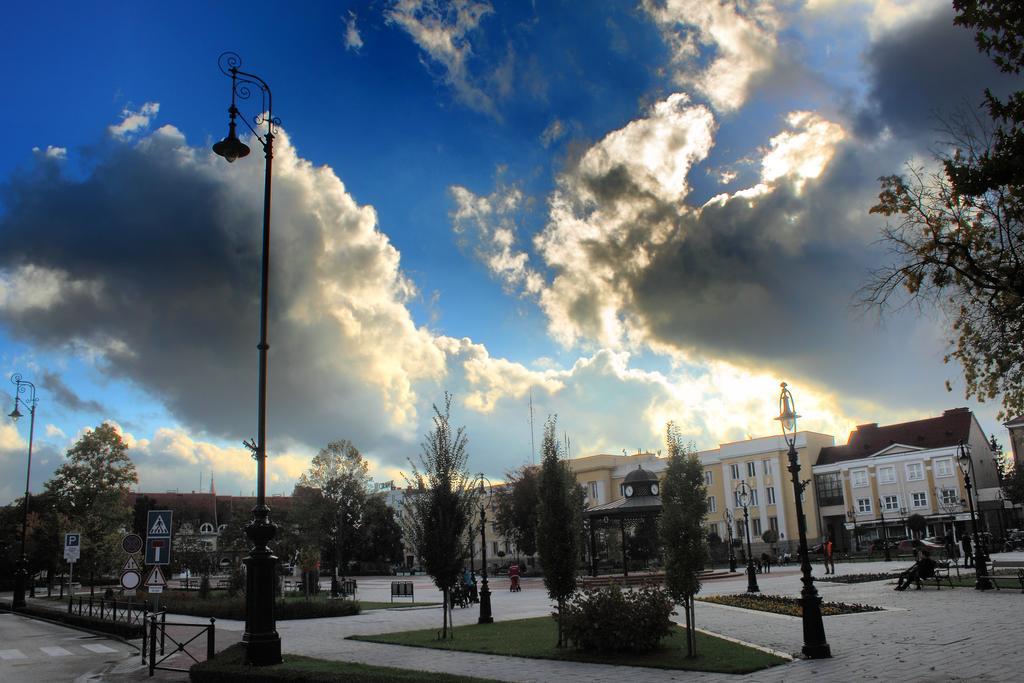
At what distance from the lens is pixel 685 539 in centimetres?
1363

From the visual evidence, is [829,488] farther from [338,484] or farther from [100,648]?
[100,648]

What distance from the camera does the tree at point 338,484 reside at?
7119 cm

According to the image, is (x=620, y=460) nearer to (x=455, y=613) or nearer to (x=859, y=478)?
(x=859, y=478)

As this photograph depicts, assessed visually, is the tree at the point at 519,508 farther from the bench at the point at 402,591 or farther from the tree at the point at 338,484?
the bench at the point at 402,591

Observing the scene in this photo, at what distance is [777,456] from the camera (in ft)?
255

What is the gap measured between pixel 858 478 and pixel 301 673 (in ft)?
238

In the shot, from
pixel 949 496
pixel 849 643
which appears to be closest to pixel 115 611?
pixel 849 643

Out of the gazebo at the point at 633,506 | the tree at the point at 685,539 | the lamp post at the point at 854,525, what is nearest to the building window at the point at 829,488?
the lamp post at the point at 854,525

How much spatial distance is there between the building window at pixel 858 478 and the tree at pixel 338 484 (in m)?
46.5

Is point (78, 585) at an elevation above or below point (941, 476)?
below

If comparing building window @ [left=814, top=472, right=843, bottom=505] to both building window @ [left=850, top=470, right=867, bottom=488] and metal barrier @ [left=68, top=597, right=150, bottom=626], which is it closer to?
building window @ [left=850, top=470, right=867, bottom=488]

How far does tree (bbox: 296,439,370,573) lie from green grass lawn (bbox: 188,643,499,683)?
5740 cm

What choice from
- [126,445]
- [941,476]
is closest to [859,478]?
[941,476]

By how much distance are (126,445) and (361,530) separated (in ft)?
130
